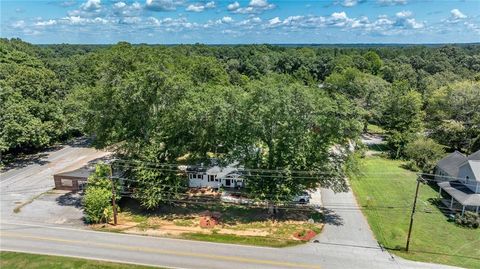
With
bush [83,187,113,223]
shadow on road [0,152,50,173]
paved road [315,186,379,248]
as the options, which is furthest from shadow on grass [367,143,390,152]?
shadow on road [0,152,50,173]

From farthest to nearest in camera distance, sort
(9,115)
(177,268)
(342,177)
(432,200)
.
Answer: (9,115), (432,200), (342,177), (177,268)

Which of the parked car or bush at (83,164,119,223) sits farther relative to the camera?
the parked car

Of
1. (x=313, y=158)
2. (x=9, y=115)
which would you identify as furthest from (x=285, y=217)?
(x=9, y=115)

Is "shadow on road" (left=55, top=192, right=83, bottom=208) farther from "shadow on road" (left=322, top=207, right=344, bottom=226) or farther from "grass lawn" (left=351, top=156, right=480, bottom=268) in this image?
"grass lawn" (left=351, top=156, right=480, bottom=268)

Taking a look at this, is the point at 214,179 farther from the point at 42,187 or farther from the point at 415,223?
the point at 415,223

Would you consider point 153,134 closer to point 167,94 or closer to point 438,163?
point 167,94
